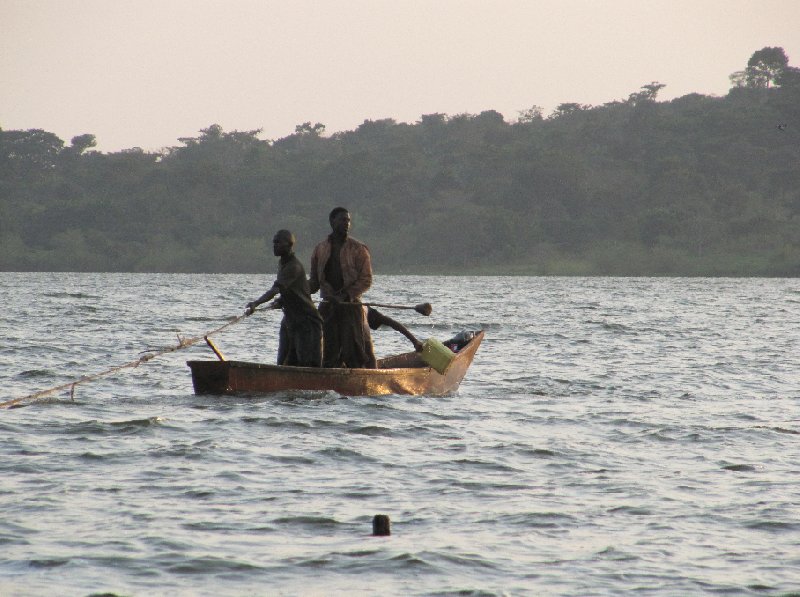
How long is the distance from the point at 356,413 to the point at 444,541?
229 inches

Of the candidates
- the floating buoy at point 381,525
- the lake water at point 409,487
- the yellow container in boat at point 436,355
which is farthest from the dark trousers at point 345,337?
the floating buoy at point 381,525

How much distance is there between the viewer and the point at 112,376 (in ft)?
61.4

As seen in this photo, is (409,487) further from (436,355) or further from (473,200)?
(473,200)

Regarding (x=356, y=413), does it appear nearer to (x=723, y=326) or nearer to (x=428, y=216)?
(x=723, y=326)

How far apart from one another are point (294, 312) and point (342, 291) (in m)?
0.64

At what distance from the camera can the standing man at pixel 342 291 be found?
14.4 metres

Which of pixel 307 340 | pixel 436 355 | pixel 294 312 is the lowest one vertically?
pixel 436 355

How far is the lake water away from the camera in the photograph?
749 centimetres

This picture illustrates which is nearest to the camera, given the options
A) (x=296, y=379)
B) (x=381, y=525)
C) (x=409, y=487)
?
(x=381, y=525)

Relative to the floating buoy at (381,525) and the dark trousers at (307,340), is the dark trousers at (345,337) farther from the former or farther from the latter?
the floating buoy at (381,525)

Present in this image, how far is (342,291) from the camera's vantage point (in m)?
14.5

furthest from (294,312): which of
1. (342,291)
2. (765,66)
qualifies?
(765,66)

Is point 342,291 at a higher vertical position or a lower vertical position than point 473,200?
lower

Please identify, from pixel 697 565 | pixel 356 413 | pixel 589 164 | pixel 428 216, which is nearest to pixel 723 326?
pixel 356 413
